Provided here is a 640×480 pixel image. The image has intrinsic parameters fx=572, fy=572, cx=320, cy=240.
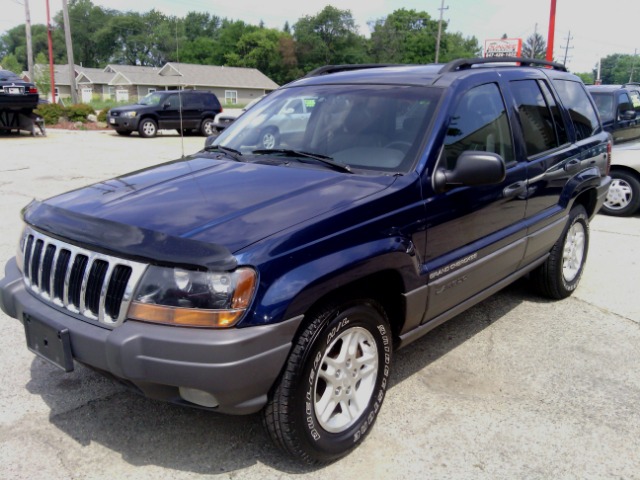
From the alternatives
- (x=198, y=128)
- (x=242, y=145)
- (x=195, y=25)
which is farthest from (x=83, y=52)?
(x=242, y=145)

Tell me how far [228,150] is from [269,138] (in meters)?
0.29

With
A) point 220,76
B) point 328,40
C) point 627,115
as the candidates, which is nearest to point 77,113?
point 627,115

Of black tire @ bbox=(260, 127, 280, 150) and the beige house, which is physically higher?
the beige house

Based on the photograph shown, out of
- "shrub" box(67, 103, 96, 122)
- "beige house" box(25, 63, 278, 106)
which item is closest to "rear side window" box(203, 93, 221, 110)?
"shrub" box(67, 103, 96, 122)

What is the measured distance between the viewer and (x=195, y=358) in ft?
7.38

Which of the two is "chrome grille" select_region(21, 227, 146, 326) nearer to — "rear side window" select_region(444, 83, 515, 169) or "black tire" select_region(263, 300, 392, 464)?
"black tire" select_region(263, 300, 392, 464)

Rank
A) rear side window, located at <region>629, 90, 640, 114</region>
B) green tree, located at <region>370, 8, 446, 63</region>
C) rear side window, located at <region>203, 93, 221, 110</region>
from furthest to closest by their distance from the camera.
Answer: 1. green tree, located at <region>370, 8, 446, 63</region>
2. rear side window, located at <region>203, 93, 221, 110</region>
3. rear side window, located at <region>629, 90, 640, 114</region>

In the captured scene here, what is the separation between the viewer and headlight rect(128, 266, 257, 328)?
229 centimetres

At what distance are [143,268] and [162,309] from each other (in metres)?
0.19

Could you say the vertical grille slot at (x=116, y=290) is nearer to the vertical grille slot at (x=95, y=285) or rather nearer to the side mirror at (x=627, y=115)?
the vertical grille slot at (x=95, y=285)

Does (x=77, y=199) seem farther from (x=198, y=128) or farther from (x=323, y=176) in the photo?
(x=198, y=128)

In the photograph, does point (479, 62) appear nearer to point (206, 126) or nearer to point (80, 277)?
point (80, 277)

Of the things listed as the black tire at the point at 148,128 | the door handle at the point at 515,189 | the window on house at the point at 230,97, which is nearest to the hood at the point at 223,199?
the door handle at the point at 515,189

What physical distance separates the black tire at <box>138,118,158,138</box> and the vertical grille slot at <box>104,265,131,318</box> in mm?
19491
